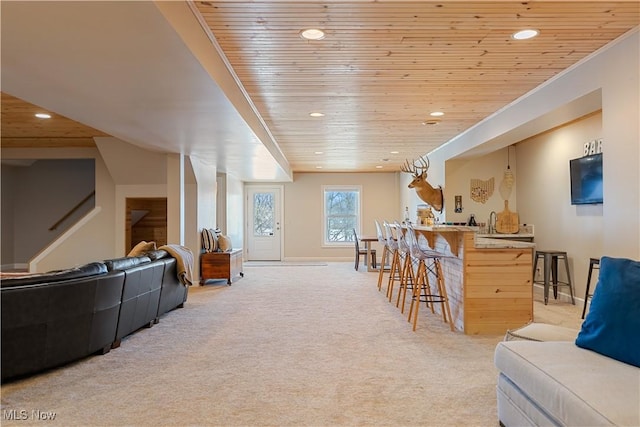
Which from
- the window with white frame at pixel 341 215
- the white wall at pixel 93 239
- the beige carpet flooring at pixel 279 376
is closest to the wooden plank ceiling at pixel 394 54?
the white wall at pixel 93 239

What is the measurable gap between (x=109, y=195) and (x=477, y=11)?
6.97 m

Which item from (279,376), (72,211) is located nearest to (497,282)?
(279,376)

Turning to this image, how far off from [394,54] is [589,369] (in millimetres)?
2462

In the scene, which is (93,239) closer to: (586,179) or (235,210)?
(235,210)

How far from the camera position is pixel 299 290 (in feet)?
21.2

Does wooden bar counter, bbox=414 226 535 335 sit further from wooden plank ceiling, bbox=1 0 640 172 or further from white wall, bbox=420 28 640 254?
wooden plank ceiling, bbox=1 0 640 172

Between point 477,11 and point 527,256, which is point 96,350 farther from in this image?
point 527,256

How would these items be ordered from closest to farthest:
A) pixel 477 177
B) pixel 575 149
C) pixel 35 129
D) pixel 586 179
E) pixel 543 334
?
pixel 543 334, pixel 586 179, pixel 575 149, pixel 35 129, pixel 477 177

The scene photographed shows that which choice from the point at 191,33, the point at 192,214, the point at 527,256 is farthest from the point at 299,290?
the point at 191,33

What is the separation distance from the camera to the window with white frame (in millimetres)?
11227

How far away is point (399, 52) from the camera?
10.4 feet

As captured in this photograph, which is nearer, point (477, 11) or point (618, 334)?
point (618, 334)

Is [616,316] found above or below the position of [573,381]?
above

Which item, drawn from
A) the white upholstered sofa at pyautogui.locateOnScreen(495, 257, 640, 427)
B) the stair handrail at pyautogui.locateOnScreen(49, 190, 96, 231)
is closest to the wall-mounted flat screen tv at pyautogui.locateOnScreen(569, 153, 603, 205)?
the white upholstered sofa at pyautogui.locateOnScreen(495, 257, 640, 427)
